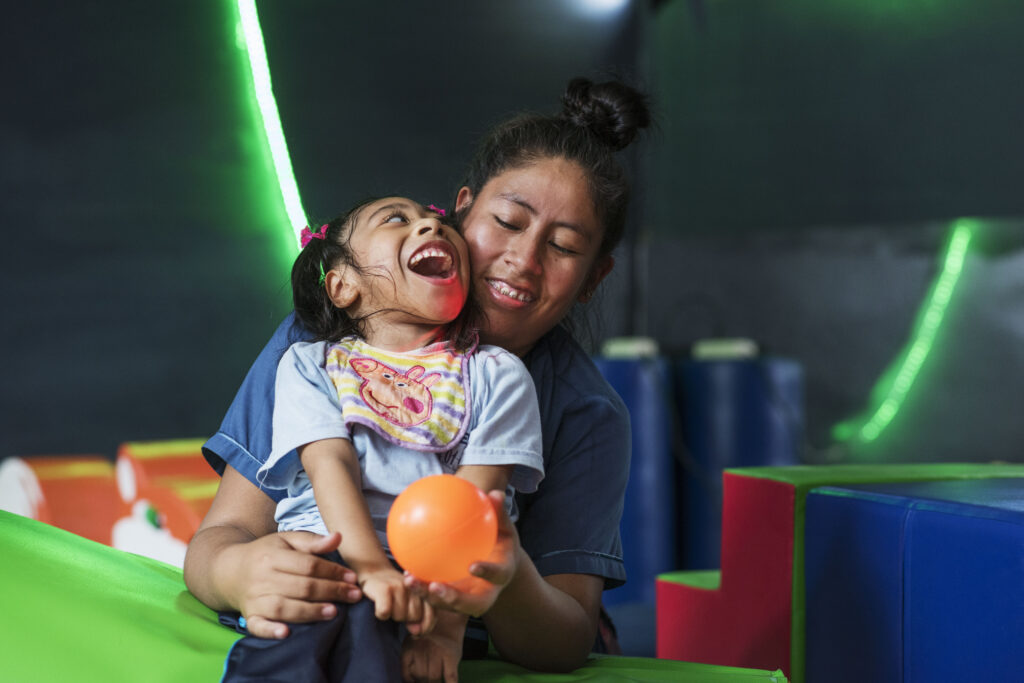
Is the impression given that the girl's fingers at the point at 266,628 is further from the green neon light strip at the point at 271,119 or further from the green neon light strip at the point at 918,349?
the green neon light strip at the point at 918,349

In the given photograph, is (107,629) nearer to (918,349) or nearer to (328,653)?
(328,653)

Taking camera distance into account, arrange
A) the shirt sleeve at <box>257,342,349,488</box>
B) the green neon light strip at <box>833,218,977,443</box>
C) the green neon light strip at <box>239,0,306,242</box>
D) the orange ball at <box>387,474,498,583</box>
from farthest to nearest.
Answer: the green neon light strip at <box>833,218,977,443</box> < the green neon light strip at <box>239,0,306,242</box> < the shirt sleeve at <box>257,342,349,488</box> < the orange ball at <box>387,474,498,583</box>

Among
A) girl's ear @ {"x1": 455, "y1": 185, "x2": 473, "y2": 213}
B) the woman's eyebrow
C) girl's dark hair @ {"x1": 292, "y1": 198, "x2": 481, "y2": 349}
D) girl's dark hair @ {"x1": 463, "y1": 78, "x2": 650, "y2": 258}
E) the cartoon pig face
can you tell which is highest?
girl's dark hair @ {"x1": 463, "y1": 78, "x2": 650, "y2": 258}

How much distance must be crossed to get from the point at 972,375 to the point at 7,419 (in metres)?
3.12

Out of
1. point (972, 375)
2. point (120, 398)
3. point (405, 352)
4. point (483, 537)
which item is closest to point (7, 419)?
point (120, 398)

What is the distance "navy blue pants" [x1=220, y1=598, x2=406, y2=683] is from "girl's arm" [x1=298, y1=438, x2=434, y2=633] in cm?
2

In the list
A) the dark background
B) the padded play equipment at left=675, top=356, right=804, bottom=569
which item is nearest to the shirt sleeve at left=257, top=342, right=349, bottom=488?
the dark background

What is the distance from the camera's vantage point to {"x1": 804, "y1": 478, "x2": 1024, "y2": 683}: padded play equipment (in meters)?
1.10

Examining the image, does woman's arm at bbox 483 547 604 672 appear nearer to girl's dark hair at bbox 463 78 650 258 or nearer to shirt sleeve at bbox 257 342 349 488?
shirt sleeve at bbox 257 342 349 488

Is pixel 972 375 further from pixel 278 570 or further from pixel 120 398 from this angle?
pixel 278 570

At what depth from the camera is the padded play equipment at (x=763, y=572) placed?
1.42 m

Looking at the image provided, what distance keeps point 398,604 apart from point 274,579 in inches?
4.2

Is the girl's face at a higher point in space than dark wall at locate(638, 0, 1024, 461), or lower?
lower

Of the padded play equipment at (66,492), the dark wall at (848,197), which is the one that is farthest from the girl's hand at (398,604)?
the dark wall at (848,197)
